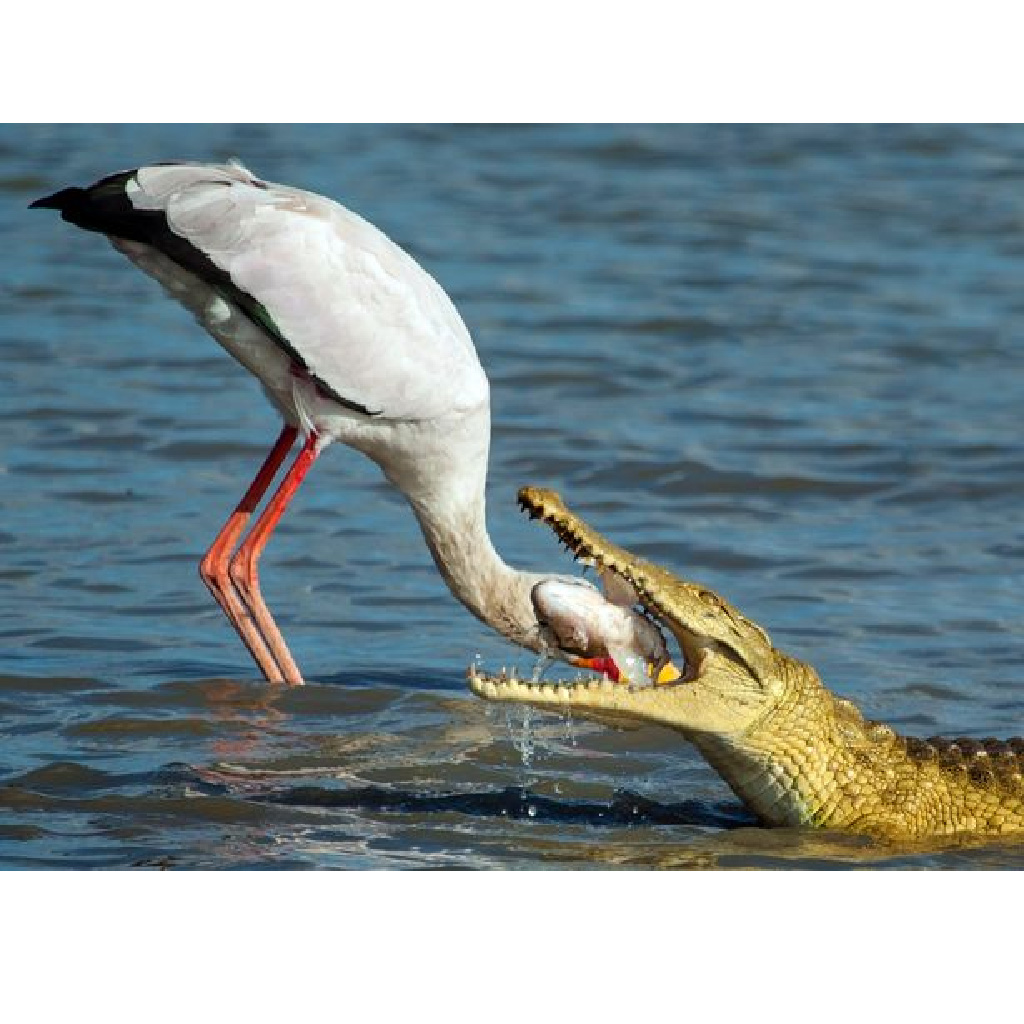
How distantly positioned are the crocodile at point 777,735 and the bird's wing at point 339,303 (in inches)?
64.8

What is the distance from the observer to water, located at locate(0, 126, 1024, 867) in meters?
6.72

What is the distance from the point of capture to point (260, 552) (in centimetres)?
859

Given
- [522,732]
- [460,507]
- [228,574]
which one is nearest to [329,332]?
[460,507]

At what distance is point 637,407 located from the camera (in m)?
12.5

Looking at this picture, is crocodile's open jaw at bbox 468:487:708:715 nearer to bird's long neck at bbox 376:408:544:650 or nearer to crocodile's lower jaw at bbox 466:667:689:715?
crocodile's lower jaw at bbox 466:667:689:715

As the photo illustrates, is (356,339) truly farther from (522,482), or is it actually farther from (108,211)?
(522,482)

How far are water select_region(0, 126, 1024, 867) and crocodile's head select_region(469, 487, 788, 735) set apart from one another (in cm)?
40

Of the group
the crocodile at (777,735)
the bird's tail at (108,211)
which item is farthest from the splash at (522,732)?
the bird's tail at (108,211)

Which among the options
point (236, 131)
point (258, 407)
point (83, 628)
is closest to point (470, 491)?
point (83, 628)

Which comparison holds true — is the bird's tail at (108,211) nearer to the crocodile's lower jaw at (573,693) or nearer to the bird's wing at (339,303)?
the bird's wing at (339,303)

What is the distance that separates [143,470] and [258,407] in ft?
4.89

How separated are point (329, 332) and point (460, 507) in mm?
865

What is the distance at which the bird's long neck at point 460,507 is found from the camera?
808cm

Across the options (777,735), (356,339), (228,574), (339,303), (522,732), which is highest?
(339,303)
